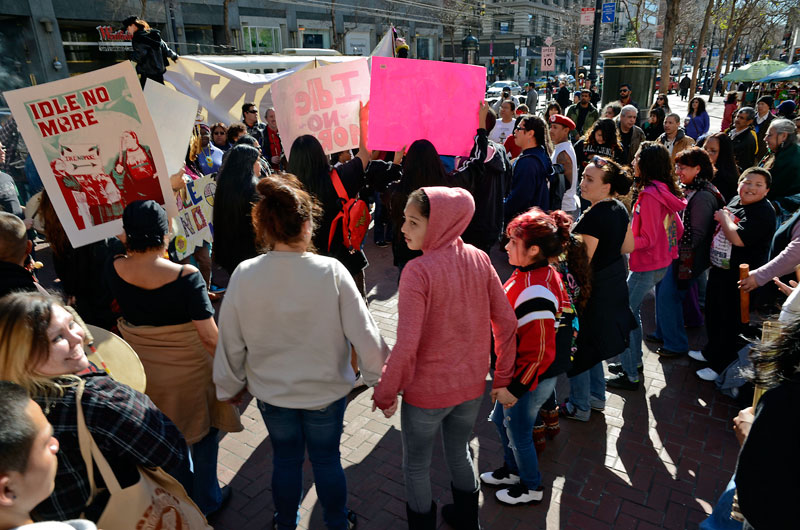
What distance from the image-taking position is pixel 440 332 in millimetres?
2355

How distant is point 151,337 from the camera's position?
102 inches

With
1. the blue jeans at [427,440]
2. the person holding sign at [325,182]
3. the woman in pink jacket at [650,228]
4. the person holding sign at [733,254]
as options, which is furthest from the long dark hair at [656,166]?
the blue jeans at [427,440]

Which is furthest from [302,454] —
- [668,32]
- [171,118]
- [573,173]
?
[668,32]

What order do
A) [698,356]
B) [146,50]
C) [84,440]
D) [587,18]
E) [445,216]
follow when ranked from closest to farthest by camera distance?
[84,440], [445,216], [698,356], [146,50], [587,18]

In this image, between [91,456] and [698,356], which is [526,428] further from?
[698,356]

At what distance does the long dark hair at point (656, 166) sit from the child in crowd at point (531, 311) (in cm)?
171

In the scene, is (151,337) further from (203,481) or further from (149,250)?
(203,481)

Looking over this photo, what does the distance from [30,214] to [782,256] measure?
5672 mm

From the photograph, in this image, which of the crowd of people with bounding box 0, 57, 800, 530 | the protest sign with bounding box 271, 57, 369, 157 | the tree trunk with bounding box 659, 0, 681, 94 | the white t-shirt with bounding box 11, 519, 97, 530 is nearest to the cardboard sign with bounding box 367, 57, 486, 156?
the crowd of people with bounding box 0, 57, 800, 530

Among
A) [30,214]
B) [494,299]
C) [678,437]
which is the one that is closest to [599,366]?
[678,437]

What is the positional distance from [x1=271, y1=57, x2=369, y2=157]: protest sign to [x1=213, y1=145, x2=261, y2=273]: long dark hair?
0.42 metres

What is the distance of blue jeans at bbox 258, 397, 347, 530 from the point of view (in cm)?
250

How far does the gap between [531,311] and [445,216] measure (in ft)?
2.40

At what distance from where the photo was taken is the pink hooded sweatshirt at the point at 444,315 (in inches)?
90.3
